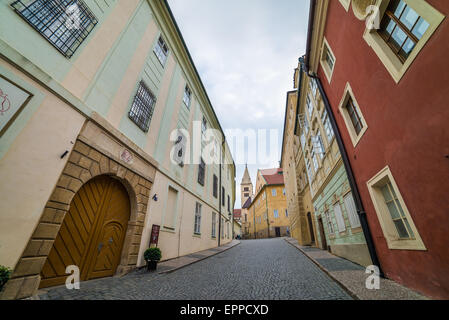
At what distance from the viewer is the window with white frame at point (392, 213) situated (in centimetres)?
385

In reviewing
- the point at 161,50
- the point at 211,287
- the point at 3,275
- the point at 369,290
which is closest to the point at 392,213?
the point at 369,290

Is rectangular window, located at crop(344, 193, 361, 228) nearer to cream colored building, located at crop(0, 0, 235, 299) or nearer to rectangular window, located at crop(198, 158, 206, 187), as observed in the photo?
cream colored building, located at crop(0, 0, 235, 299)

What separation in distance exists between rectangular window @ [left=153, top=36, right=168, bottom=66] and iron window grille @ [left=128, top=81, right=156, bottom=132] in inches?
99.0

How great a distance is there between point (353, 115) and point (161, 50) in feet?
31.8

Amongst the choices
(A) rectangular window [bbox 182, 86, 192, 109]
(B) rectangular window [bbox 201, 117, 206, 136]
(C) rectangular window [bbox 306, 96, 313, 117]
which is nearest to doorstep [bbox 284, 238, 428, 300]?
(C) rectangular window [bbox 306, 96, 313, 117]

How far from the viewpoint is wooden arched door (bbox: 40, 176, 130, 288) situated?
4.17m

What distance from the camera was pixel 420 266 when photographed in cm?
351

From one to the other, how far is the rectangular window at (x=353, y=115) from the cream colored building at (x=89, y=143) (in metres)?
7.90

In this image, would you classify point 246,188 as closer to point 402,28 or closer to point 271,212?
point 271,212

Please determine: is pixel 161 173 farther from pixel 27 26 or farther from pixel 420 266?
pixel 420 266

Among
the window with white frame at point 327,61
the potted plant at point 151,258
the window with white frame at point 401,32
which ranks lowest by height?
the potted plant at point 151,258

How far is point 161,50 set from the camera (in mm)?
9477

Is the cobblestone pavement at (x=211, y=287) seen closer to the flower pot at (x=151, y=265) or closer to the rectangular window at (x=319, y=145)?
the flower pot at (x=151, y=265)

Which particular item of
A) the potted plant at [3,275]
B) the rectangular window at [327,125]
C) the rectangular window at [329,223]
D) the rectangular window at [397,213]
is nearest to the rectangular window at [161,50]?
the rectangular window at [327,125]
